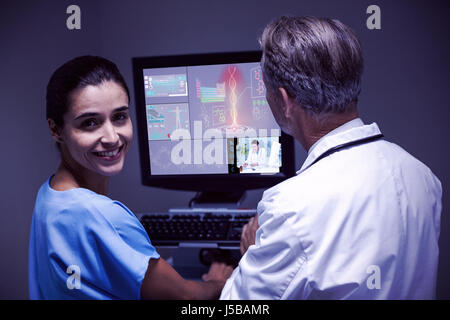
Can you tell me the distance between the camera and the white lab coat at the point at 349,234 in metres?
0.73

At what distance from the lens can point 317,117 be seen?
2.96ft

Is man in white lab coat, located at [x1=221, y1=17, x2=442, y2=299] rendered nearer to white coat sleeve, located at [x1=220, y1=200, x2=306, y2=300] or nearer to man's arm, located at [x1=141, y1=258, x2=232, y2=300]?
white coat sleeve, located at [x1=220, y1=200, x2=306, y2=300]

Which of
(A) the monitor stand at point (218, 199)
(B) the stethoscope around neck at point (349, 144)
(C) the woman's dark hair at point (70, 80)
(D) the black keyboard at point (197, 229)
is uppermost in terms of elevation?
(C) the woman's dark hair at point (70, 80)

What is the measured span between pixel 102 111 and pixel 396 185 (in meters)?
0.76

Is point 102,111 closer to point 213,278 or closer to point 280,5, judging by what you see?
point 213,278

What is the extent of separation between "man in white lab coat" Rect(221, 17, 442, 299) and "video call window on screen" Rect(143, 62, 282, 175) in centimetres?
49

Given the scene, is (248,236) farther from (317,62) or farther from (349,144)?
(317,62)

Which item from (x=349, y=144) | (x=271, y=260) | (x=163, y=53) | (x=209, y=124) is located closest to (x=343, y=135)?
(x=349, y=144)

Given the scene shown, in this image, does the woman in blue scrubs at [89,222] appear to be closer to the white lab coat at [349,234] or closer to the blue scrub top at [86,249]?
the blue scrub top at [86,249]

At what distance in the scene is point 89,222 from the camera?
878 millimetres

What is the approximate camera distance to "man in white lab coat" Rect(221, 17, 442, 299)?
2.41 feet

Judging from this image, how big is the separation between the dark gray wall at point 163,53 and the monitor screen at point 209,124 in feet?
0.51

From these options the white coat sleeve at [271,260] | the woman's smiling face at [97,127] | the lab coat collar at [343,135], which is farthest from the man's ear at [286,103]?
the woman's smiling face at [97,127]

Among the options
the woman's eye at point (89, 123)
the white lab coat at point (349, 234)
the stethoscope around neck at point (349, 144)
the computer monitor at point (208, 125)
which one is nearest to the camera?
the white lab coat at point (349, 234)
